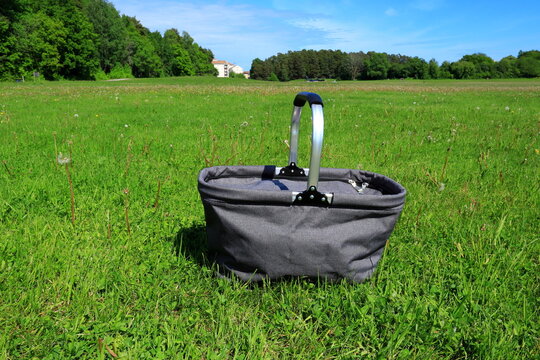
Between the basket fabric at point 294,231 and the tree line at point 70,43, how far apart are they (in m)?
52.3

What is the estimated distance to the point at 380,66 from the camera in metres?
128

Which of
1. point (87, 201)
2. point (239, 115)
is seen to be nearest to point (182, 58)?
point (239, 115)

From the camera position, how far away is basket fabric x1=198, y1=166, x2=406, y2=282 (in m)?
1.86

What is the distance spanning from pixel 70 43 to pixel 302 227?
224ft

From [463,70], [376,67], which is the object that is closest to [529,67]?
[463,70]

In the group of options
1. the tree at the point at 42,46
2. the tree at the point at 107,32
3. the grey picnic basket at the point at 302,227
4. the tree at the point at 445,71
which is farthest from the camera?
the tree at the point at 445,71

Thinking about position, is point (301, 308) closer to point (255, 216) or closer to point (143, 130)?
point (255, 216)

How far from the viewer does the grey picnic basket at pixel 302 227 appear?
1833 millimetres

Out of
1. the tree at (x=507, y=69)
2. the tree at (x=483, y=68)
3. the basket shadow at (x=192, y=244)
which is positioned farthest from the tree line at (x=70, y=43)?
the tree at (x=507, y=69)

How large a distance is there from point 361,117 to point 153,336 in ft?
26.6

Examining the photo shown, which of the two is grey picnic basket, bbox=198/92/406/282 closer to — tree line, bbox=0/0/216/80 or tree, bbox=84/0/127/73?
tree line, bbox=0/0/216/80

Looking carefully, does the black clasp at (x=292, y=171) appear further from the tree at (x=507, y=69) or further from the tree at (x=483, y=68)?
the tree at (x=507, y=69)

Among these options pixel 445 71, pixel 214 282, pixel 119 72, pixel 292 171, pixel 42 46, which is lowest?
pixel 214 282

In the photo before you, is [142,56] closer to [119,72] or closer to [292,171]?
[119,72]
